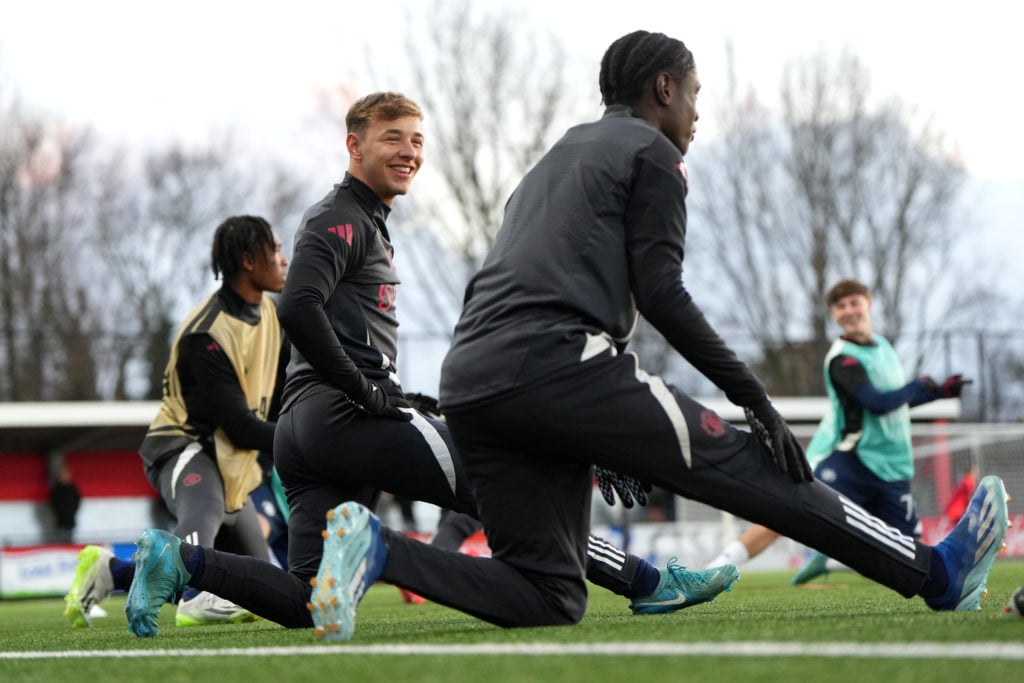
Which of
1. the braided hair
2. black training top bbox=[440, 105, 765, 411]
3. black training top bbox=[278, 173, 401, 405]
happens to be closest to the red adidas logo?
black training top bbox=[278, 173, 401, 405]

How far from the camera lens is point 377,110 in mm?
5715

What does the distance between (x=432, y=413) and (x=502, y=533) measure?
1.85 metres

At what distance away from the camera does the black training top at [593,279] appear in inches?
168

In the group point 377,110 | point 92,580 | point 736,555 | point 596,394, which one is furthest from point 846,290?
point 596,394

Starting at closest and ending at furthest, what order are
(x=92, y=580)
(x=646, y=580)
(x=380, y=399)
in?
(x=380, y=399) → (x=646, y=580) → (x=92, y=580)

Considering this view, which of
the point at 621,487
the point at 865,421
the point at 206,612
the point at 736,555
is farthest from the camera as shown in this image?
the point at 736,555

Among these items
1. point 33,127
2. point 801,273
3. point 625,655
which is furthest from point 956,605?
point 801,273

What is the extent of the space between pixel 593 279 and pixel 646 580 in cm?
162

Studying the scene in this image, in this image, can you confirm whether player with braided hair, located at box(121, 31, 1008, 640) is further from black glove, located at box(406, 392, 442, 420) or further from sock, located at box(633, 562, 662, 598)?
black glove, located at box(406, 392, 442, 420)

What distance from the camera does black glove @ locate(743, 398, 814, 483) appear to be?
14.2 feet

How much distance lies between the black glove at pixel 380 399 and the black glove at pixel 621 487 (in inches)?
32.6

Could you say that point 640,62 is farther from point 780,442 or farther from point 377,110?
point 377,110

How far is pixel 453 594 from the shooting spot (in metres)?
4.44

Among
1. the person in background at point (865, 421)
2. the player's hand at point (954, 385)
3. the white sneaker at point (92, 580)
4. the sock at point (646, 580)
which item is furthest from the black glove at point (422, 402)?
the person in background at point (865, 421)
